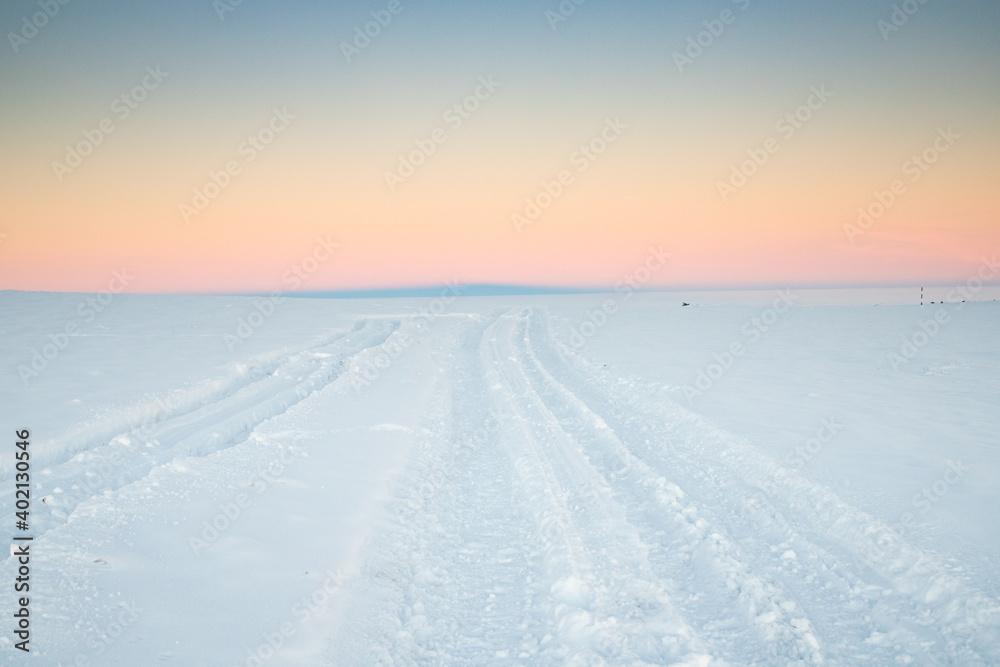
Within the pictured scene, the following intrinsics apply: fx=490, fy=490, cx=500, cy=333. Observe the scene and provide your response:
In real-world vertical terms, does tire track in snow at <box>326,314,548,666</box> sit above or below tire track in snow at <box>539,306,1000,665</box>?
below

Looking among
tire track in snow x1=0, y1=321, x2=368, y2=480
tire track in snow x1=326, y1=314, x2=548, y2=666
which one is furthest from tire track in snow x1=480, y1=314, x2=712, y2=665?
tire track in snow x1=0, y1=321, x2=368, y2=480

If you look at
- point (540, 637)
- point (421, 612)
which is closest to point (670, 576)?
point (540, 637)

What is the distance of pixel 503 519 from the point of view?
17.0 feet

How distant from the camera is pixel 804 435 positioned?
7473mm

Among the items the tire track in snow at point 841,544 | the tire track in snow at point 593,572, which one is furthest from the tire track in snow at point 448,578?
the tire track in snow at point 841,544

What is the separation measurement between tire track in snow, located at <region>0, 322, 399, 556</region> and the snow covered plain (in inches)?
1.9

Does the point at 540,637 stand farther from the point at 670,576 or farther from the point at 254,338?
the point at 254,338

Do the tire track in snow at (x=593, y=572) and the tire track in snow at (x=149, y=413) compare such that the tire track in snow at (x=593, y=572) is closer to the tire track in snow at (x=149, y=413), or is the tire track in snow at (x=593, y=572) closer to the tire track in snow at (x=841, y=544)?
the tire track in snow at (x=841, y=544)

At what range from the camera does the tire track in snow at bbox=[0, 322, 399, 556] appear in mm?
5137

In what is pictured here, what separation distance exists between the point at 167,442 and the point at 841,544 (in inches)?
330

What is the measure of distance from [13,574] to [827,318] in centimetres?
3314

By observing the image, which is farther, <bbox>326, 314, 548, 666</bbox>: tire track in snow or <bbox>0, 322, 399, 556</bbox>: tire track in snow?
<bbox>0, 322, 399, 556</bbox>: tire track in snow

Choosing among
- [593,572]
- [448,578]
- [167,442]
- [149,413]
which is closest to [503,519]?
[448,578]

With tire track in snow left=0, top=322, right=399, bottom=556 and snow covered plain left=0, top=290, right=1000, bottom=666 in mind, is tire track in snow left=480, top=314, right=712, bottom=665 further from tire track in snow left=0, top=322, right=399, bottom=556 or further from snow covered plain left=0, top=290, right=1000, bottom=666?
tire track in snow left=0, top=322, right=399, bottom=556
